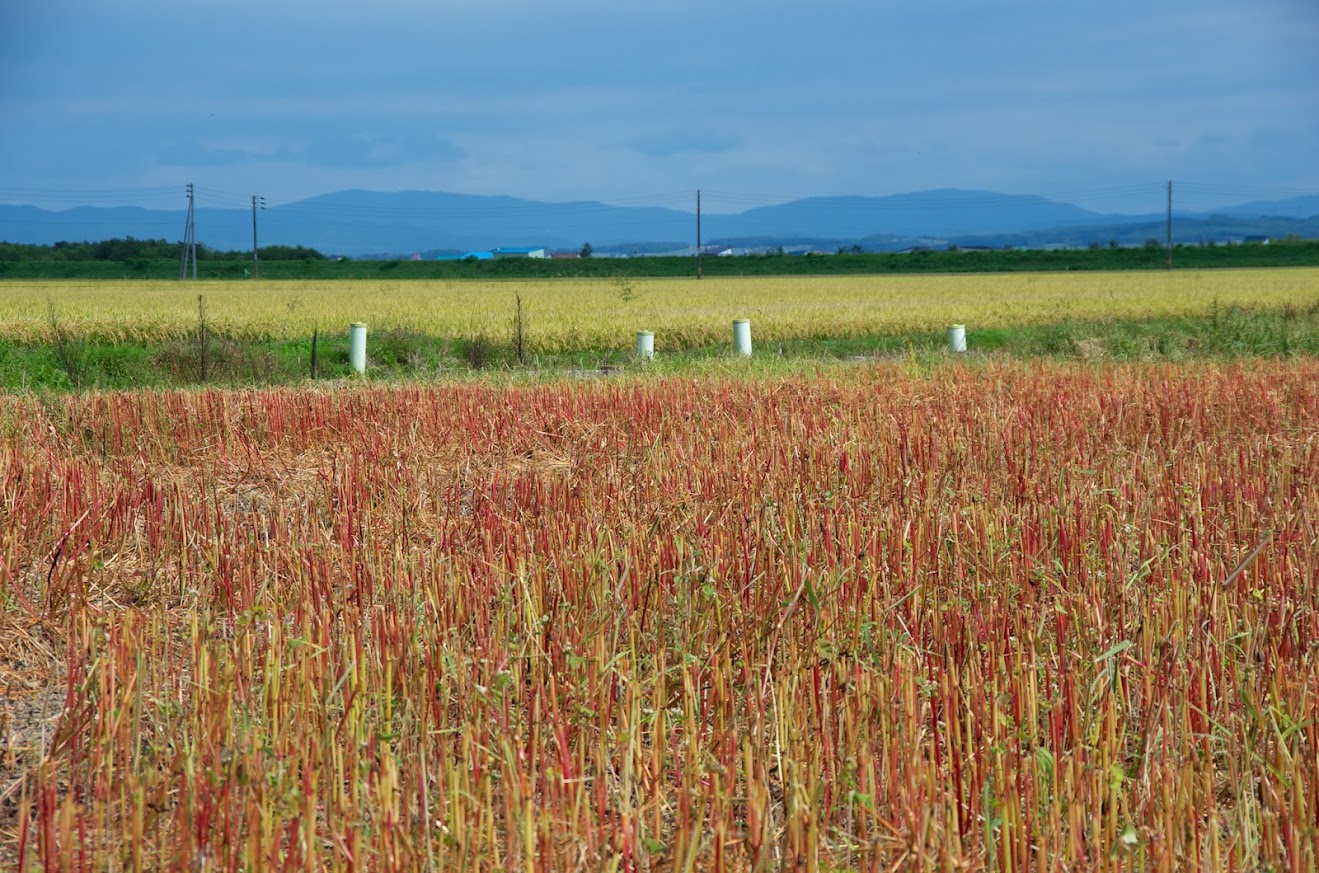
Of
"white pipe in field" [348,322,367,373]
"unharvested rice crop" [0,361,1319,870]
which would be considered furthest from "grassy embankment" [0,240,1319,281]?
"unharvested rice crop" [0,361,1319,870]

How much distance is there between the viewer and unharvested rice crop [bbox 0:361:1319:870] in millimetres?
2508

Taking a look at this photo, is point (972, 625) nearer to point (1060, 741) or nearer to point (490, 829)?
point (1060, 741)

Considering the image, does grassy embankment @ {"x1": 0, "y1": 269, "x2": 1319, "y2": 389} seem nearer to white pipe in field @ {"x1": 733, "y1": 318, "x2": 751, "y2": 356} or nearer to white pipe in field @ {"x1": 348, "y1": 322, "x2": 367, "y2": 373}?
white pipe in field @ {"x1": 733, "y1": 318, "x2": 751, "y2": 356}

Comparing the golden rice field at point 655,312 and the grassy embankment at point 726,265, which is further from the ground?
the grassy embankment at point 726,265

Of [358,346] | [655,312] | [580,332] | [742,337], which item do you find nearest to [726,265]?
[655,312]

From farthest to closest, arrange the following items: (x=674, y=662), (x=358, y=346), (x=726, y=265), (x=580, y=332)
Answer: (x=726, y=265)
(x=580, y=332)
(x=358, y=346)
(x=674, y=662)

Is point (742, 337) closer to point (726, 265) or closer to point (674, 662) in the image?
point (674, 662)

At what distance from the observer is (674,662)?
3.77 metres

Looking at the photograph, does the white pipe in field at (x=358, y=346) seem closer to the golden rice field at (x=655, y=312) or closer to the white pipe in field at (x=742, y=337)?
the golden rice field at (x=655, y=312)

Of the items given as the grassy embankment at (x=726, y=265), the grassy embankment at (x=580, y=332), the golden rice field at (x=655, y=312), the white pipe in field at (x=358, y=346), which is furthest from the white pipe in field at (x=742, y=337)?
the grassy embankment at (x=726, y=265)

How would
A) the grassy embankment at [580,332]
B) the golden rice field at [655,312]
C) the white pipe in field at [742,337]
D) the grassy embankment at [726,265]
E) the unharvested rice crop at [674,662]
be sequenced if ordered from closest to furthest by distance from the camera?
the unharvested rice crop at [674,662] → the grassy embankment at [580,332] → the white pipe in field at [742,337] → the golden rice field at [655,312] → the grassy embankment at [726,265]

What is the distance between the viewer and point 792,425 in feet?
27.4

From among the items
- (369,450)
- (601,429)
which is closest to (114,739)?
(369,450)

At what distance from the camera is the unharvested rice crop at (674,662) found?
2.51 meters
